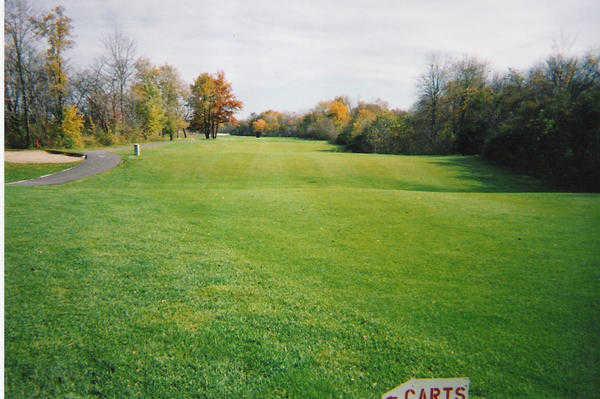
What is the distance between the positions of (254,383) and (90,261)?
4.27 metres

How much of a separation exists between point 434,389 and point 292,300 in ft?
7.31

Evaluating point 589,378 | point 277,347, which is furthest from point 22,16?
point 589,378

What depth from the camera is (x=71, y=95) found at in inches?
1251

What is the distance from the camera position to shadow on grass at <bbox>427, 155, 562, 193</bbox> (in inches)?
741

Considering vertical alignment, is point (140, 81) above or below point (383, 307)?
above

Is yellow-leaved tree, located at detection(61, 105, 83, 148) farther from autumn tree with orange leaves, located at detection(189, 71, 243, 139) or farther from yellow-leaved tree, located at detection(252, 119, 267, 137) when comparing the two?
yellow-leaved tree, located at detection(252, 119, 267, 137)

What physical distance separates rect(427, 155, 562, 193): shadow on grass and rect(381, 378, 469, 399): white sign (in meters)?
16.7

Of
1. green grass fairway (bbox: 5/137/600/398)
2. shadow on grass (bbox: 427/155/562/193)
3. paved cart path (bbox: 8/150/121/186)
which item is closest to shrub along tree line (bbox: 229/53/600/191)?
shadow on grass (bbox: 427/155/562/193)

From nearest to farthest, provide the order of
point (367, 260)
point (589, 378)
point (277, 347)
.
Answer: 1. point (589, 378)
2. point (277, 347)
3. point (367, 260)

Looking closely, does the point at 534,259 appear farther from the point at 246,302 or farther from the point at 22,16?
the point at 22,16

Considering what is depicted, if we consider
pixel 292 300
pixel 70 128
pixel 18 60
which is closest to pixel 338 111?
pixel 70 128

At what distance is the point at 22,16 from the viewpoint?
17.0 m

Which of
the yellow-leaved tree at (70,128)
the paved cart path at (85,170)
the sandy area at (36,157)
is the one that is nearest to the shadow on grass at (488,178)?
the paved cart path at (85,170)

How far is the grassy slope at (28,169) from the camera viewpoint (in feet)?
57.1
